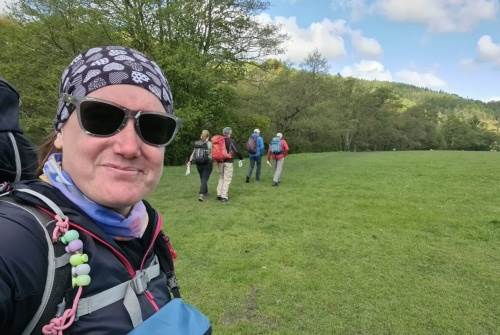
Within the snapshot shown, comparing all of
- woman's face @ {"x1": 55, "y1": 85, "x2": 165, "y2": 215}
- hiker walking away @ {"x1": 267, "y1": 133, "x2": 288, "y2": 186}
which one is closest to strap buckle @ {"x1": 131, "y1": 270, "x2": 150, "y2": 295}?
woman's face @ {"x1": 55, "y1": 85, "x2": 165, "y2": 215}

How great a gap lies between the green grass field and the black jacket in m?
3.18

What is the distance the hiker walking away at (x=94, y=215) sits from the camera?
1019mm

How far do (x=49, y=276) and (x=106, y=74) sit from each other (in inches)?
26.2

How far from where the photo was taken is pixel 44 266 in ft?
3.41

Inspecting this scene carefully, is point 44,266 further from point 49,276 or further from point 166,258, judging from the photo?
point 166,258

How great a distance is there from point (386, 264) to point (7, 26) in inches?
861

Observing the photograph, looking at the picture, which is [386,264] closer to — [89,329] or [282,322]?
[282,322]

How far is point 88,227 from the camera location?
1.18 meters

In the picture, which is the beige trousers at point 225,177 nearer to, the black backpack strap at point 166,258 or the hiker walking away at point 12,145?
the black backpack strap at point 166,258

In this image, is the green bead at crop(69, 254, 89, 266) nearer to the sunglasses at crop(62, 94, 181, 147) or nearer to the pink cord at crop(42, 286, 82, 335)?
the pink cord at crop(42, 286, 82, 335)

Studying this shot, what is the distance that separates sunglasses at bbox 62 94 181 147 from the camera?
1.26 meters

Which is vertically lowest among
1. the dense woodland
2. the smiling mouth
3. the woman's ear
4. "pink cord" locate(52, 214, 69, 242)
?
"pink cord" locate(52, 214, 69, 242)

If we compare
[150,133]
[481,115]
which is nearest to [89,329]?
[150,133]

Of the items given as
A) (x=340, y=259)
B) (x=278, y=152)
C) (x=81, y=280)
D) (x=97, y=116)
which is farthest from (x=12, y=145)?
(x=278, y=152)
